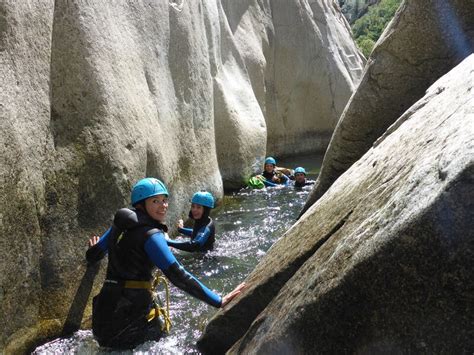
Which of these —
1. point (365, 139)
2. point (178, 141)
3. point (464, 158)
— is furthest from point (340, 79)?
point (464, 158)

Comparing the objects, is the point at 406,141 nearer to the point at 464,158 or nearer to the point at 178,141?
the point at 464,158

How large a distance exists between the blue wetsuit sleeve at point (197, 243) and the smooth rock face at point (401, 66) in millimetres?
1621

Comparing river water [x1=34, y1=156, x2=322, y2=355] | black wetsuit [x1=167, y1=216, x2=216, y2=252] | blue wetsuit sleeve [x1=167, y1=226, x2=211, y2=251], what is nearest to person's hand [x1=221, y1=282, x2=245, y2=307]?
river water [x1=34, y1=156, x2=322, y2=355]

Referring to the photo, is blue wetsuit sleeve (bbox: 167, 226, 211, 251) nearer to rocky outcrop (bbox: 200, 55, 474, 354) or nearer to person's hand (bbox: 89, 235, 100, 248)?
person's hand (bbox: 89, 235, 100, 248)

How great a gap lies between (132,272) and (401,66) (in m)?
4.21

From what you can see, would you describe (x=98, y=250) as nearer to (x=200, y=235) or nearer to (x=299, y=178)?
(x=200, y=235)

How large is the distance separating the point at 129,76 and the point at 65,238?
2.86 metres

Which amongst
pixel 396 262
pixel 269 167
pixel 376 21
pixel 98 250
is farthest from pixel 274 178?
pixel 376 21

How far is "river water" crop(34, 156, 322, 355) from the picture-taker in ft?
16.5

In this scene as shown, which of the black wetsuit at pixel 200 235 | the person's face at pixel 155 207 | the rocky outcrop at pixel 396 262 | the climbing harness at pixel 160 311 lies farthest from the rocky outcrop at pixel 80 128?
the rocky outcrop at pixel 396 262

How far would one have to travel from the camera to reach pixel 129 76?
24.3ft

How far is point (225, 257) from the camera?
8070 mm

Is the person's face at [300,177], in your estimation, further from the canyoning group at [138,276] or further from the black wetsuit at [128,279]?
the black wetsuit at [128,279]

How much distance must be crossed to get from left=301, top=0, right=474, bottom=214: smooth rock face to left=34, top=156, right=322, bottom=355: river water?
1.64 metres
